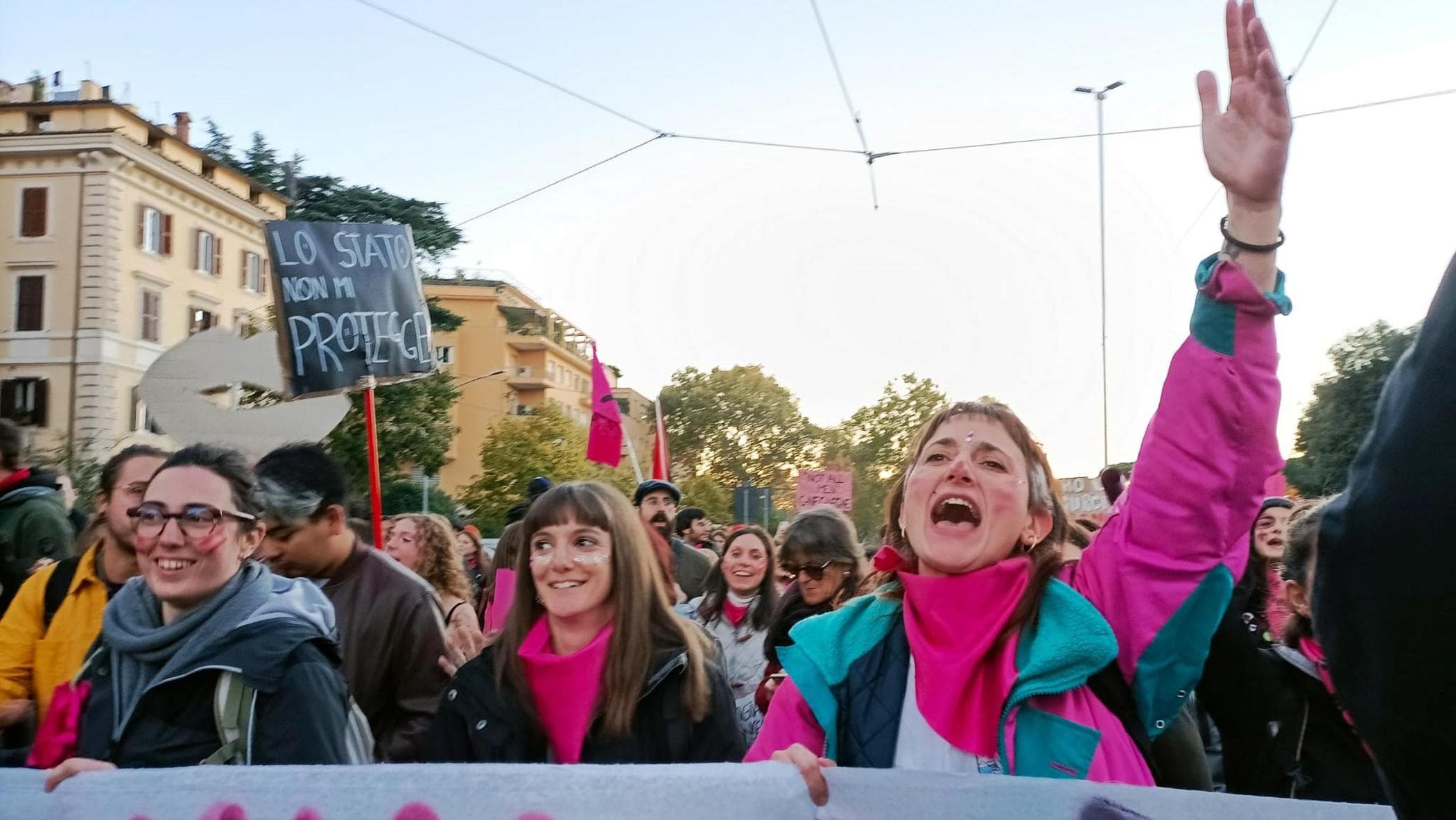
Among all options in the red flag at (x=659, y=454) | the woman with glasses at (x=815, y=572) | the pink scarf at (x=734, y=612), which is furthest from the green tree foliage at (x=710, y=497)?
the woman with glasses at (x=815, y=572)

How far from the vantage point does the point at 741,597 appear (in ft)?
19.4

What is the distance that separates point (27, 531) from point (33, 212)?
124ft

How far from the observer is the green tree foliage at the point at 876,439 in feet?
196

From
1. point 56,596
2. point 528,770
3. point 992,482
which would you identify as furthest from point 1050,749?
point 56,596

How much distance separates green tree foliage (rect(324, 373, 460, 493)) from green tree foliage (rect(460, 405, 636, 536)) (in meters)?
10.9

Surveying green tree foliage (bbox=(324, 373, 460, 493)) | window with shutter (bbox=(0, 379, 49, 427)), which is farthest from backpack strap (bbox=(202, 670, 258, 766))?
window with shutter (bbox=(0, 379, 49, 427))

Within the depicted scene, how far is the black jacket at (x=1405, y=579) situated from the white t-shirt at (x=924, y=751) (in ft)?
4.73

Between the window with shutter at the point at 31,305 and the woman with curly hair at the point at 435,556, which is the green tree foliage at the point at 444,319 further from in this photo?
the woman with curly hair at the point at 435,556

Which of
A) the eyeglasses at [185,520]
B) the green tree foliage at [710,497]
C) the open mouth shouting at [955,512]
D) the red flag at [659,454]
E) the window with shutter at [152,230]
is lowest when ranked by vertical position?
the green tree foliage at [710,497]

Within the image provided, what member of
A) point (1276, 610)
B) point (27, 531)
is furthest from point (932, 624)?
point (27, 531)

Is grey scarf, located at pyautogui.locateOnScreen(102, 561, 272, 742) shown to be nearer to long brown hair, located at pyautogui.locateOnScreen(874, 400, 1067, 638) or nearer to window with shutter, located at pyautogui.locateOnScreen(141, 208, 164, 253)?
long brown hair, located at pyautogui.locateOnScreen(874, 400, 1067, 638)

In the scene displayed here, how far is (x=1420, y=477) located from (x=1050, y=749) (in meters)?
1.51

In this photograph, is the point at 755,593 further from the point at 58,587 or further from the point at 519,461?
the point at 519,461

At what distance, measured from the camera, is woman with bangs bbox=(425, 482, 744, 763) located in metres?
3.07
